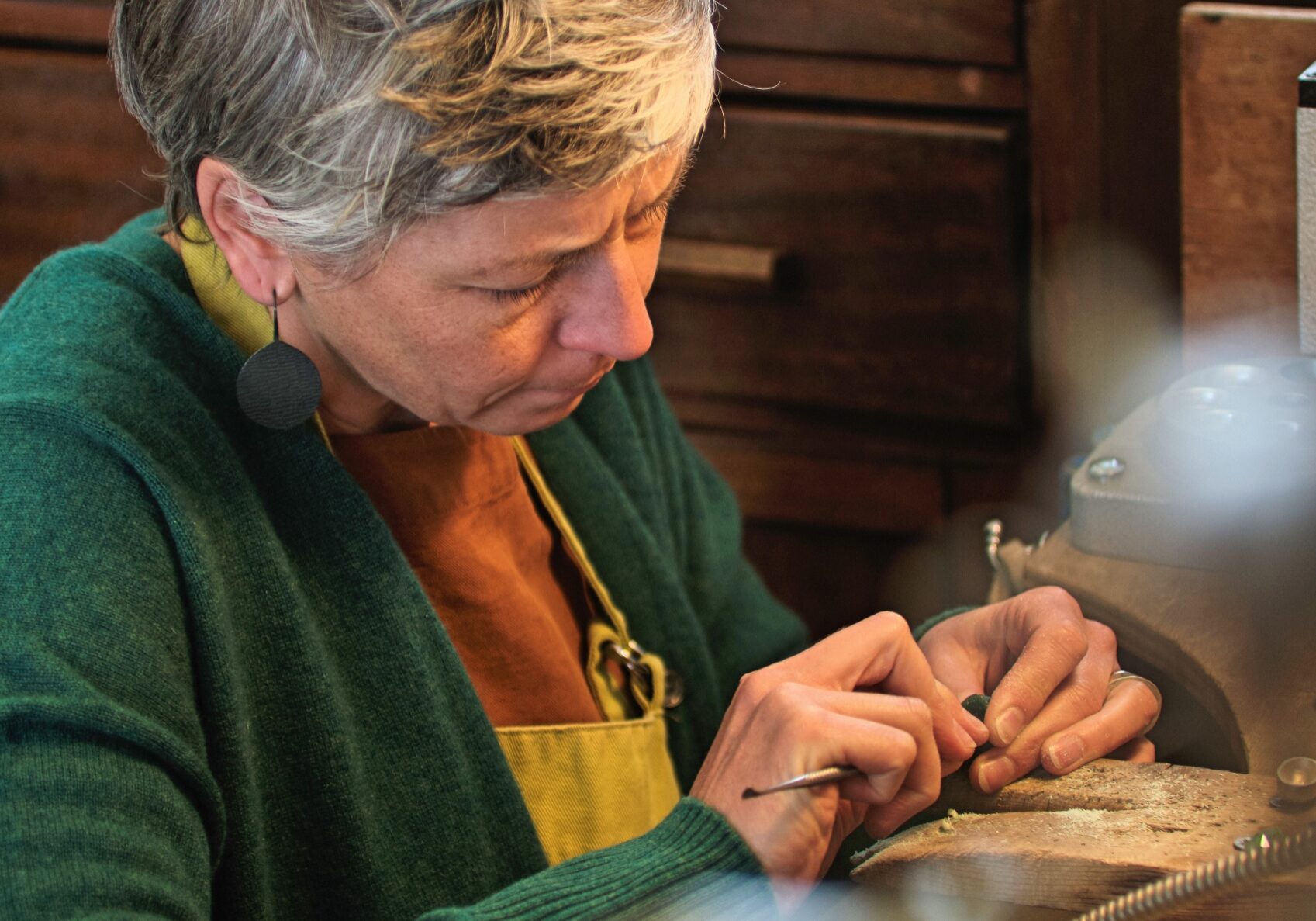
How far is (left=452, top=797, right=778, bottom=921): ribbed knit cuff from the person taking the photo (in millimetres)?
661

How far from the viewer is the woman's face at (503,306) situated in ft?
2.32

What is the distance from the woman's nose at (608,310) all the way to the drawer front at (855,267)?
2.16ft

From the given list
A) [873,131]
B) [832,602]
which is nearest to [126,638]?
[873,131]

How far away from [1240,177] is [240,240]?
0.65 metres

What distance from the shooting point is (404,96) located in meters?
0.66

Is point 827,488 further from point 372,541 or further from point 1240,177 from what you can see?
point 372,541

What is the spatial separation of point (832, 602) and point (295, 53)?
1.04 m

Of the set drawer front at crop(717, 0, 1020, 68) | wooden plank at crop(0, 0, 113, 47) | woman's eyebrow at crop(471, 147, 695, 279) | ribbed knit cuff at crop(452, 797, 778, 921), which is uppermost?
wooden plank at crop(0, 0, 113, 47)

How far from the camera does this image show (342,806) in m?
0.79

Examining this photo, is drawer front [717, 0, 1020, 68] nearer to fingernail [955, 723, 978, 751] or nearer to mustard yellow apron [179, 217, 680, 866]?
mustard yellow apron [179, 217, 680, 866]

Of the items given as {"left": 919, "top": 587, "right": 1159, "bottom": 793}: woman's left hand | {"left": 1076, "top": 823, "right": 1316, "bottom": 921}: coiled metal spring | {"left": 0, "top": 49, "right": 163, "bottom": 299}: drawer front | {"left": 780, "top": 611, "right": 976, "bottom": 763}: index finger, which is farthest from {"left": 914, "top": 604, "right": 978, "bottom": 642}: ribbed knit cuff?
{"left": 0, "top": 49, "right": 163, "bottom": 299}: drawer front

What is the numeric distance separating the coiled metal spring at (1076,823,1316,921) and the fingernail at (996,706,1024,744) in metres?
0.22

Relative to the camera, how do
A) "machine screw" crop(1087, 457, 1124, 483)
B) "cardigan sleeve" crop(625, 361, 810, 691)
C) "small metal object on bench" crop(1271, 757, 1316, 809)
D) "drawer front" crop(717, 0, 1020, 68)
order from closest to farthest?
"small metal object on bench" crop(1271, 757, 1316, 809) < "machine screw" crop(1087, 457, 1124, 483) < "cardigan sleeve" crop(625, 361, 810, 691) < "drawer front" crop(717, 0, 1020, 68)

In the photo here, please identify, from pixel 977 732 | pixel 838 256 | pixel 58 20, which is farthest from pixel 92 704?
pixel 58 20
